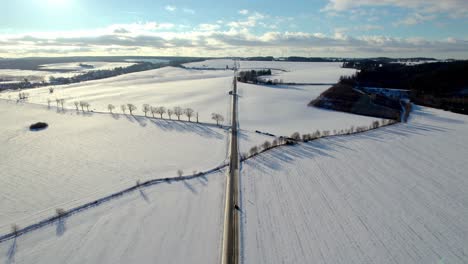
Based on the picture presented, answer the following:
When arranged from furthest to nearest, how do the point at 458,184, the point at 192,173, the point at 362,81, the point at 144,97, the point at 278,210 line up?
the point at 362,81
the point at 144,97
the point at 192,173
the point at 458,184
the point at 278,210

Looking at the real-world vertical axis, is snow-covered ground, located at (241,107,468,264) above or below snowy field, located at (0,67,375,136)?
below

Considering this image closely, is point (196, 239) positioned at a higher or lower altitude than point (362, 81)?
lower

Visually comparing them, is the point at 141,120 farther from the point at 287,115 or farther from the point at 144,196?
the point at 144,196

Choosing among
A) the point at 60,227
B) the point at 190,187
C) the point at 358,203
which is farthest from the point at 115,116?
the point at 358,203

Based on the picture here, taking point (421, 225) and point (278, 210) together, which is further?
point (278, 210)

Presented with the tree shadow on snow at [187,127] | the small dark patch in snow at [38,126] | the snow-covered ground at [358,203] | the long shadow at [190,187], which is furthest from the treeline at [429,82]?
the small dark patch in snow at [38,126]

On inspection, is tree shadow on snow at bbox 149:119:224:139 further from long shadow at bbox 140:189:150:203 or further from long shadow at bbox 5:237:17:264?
long shadow at bbox 5:237:17:264

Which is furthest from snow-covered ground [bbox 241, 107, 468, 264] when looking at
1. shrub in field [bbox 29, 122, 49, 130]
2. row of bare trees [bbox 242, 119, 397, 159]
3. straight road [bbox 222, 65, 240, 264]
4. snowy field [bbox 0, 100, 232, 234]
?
shrub in field [bbox 29, 122, 49, 130]

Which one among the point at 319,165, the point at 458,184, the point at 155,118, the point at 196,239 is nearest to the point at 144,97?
the point at 155,118

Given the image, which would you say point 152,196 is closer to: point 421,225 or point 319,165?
point 319,165
